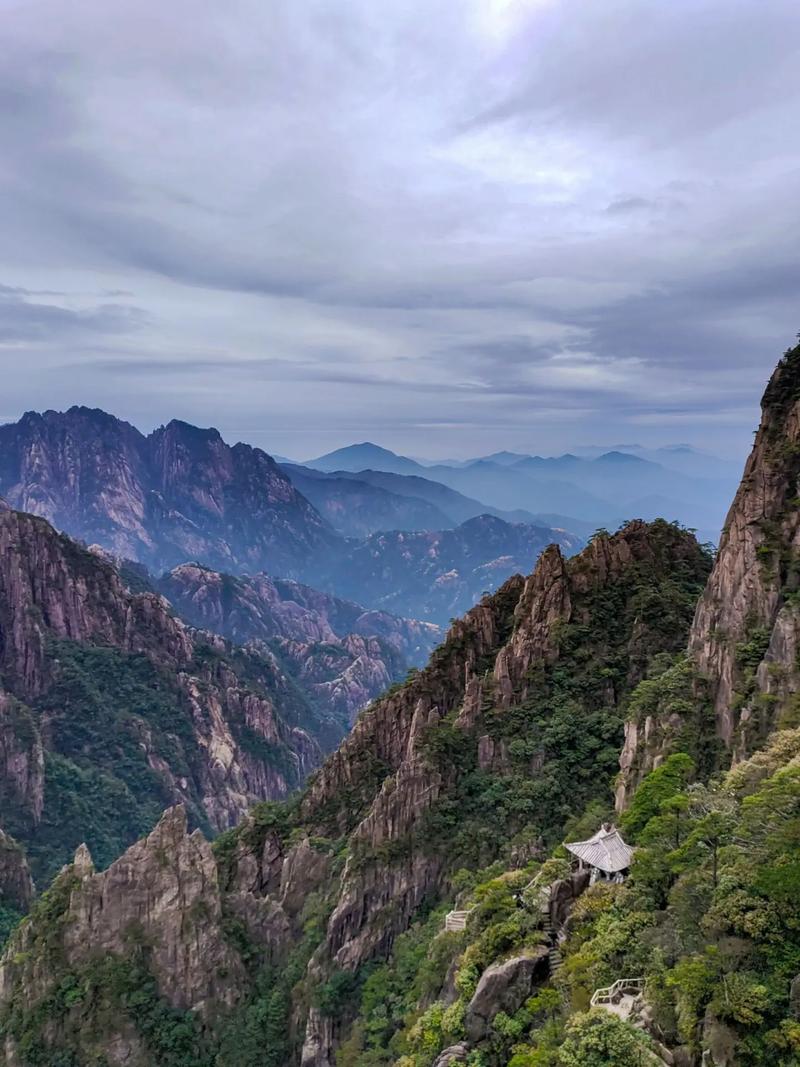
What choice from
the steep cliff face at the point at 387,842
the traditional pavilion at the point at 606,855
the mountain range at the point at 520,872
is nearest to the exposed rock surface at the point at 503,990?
the mountain range at the point at 520,872

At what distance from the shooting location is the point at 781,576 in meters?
35.4

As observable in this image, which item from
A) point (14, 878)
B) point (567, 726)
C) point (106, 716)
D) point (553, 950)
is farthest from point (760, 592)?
point (106, 716)

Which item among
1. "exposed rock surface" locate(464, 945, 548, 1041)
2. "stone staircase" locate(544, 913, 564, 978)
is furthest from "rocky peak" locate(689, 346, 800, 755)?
"exposed rock surface" locate(464, 945, 548, 1041)

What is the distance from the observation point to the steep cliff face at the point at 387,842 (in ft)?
144

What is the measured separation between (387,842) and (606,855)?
22.5m

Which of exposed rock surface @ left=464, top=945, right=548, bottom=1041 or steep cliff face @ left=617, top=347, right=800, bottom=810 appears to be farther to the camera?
steep cliff face @ left=617, top=347, right=800, bottom=810

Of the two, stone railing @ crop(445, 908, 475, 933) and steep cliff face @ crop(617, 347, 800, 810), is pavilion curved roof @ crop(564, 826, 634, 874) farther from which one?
stone railing @ crop(445, 908, 475, 933)

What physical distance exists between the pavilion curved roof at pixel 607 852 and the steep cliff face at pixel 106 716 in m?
88.9

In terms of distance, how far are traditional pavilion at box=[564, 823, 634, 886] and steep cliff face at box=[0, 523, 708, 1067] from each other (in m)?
12.4

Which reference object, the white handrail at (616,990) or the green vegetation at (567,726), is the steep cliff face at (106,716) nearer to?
the green vegetation at (567,726)

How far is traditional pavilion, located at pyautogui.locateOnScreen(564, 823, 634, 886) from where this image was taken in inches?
1059

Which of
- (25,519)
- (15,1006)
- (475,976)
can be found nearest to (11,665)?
(25,519)

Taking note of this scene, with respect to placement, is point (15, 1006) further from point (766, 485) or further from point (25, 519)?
point (25, 519)

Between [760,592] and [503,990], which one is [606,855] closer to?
[503,990]
